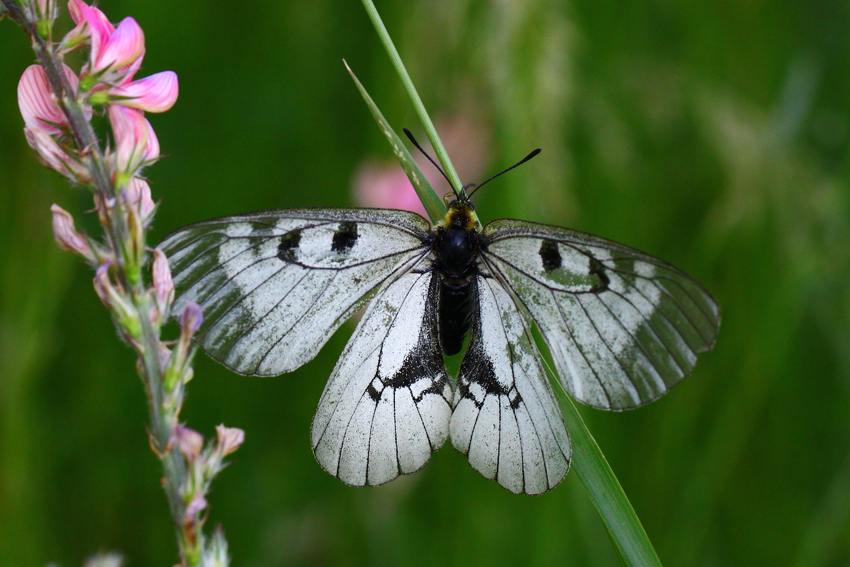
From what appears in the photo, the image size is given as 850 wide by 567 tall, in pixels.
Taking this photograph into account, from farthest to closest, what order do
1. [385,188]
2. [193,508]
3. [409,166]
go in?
[385,188]
[409,166]
[193,508]

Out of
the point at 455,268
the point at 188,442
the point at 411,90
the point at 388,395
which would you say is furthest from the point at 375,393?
the point at 188,442

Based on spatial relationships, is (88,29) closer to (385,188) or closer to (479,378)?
(479,378)

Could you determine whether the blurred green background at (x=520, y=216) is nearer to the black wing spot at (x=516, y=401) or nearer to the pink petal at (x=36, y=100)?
the black wing spot at (x=516, y=401)

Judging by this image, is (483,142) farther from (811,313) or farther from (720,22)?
(811,313)

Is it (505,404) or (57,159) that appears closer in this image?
(57,159)

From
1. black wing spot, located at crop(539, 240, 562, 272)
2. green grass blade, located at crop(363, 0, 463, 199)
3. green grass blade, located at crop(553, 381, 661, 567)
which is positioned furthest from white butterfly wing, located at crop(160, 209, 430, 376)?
green grass blade, located at crop(553, 381, 661, 567)

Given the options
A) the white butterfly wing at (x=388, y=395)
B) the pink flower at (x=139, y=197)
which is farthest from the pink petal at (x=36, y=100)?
the white butterfly wing at (x=388, y=395)
